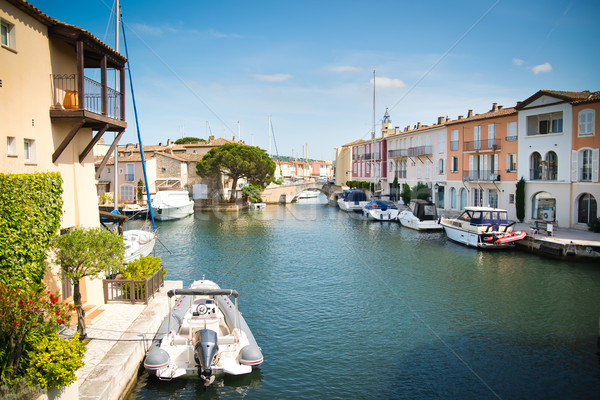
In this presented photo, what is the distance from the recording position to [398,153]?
188 ft

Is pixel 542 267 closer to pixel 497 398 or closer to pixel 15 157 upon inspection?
pixel 497 398

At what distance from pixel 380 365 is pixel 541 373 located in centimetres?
441

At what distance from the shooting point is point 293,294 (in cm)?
1930

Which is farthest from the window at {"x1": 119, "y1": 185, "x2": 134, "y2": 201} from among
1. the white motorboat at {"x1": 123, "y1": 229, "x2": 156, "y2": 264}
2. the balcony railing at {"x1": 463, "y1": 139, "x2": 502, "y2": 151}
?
the balcony railing at {"x1": 463, "y1": 139, "x2": 502, "y2": 151}

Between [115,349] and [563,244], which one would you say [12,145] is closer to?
[115,349]

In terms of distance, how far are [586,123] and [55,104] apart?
31326 mm

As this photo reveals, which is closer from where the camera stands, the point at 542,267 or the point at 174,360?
the point at 174,360

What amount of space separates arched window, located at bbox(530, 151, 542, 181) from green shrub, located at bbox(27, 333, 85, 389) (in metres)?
34.3

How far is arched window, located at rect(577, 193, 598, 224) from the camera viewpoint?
28.7m

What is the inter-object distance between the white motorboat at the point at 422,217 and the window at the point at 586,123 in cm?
1337

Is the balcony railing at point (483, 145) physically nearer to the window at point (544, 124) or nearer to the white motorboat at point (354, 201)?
the window at point (544, 124)

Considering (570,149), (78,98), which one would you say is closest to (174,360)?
(78,98)

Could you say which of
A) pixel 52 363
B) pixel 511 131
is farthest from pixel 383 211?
pixel 52 363

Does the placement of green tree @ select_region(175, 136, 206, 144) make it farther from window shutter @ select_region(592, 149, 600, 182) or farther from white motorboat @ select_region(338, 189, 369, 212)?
window shutter @ select_region(592, 149, 600, 182)
